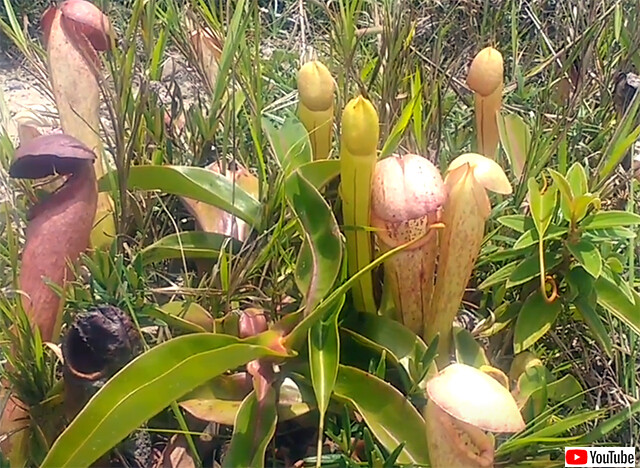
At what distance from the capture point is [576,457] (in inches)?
30.3

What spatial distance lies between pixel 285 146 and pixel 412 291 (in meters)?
0.24

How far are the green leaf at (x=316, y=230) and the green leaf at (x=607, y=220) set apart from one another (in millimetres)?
268

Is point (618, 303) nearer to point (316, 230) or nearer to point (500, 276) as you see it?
point (500, 276)

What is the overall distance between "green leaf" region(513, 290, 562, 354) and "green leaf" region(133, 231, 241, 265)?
34 centimetres

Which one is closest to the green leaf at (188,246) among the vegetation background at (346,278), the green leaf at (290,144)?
the vegetation background at (346,278)

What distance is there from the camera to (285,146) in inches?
37.1

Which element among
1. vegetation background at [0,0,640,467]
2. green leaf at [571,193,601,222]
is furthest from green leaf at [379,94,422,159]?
green leaf at [571,193,601,222]

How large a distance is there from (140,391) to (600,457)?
46 centimetres

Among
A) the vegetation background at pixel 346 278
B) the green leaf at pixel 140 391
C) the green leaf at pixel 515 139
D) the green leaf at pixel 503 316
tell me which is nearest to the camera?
the green leaf at pixel 140 391

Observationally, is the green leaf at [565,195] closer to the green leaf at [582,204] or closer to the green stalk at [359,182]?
the green leaf at [582,204]

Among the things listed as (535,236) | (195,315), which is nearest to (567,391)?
(535,236)

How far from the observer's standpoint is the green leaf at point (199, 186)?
920 mm

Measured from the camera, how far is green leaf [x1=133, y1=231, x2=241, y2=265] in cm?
93

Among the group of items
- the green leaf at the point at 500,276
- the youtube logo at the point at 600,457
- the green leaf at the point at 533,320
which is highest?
the green leaf at the point at 500,276
